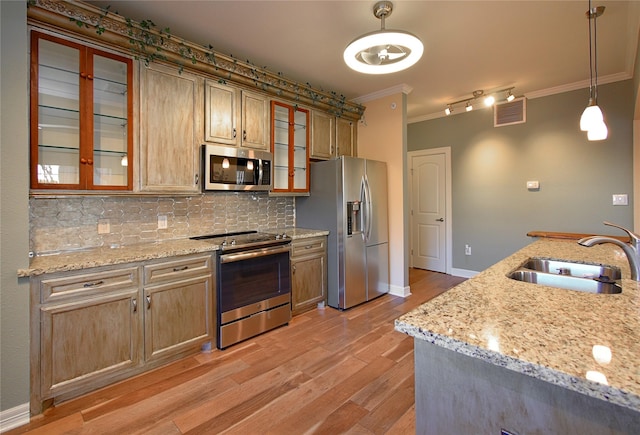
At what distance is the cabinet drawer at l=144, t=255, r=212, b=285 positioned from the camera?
2.33 metres

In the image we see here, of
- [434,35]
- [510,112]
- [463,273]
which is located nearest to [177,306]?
[434,35]

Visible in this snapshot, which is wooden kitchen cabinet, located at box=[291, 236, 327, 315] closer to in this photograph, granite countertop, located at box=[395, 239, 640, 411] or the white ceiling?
the white ceiling

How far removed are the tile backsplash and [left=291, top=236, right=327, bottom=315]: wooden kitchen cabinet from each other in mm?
639

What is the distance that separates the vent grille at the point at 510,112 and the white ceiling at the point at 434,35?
48 cm

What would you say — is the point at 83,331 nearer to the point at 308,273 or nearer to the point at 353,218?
the point at 308,273

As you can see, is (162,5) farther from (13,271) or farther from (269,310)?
(269,310)

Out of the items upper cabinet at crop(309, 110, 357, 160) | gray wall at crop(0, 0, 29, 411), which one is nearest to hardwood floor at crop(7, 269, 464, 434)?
gray wall at crop(0, 0, 29, 411)

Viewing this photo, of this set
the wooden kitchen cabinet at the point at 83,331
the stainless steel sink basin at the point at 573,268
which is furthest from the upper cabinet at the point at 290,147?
the stainless steel sink basin at the point at 573,268

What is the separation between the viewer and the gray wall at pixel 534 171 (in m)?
3.71

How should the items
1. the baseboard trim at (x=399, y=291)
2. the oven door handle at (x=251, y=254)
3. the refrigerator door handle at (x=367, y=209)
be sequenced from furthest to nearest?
1. the baseboard trim at (x=399, y=291)
2. the refrigerator door handle at (x=367, y=209)
3. the oven door handle at (x=251, y=254)

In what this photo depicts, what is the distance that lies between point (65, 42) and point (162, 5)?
0.71 meters

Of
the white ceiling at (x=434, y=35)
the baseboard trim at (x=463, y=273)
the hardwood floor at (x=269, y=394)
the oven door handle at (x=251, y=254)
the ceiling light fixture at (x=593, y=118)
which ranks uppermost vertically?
the white ceiling at (x=434, y=35)

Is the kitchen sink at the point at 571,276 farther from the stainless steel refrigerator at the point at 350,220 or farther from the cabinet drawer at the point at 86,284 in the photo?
the cabinet drawer at the point at 86,284

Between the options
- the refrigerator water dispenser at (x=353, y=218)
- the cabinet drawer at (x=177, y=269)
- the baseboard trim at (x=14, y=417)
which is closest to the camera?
the baseboard trim at (x=14, y=417)
